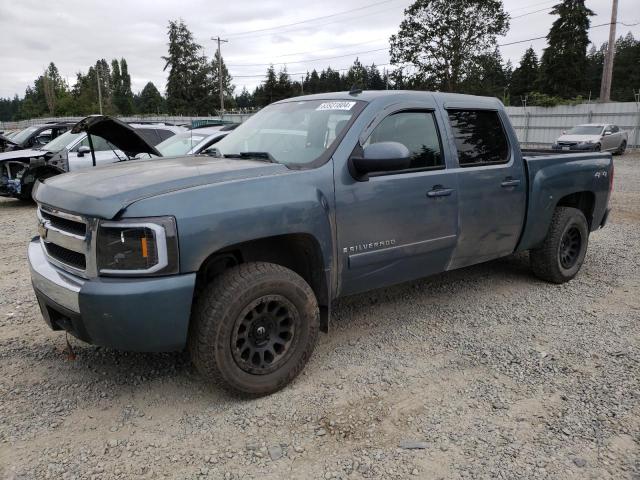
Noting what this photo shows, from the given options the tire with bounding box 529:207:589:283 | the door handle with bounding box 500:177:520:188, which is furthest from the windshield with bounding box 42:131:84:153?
the tire with bounding box 529:207:589:283

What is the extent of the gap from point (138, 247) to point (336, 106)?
187cm

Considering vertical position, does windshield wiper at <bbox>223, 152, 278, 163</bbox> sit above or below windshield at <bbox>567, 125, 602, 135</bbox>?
above

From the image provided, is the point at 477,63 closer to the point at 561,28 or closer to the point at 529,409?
the point at 561,28

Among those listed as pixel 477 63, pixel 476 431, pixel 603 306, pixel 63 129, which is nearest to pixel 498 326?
pixel 603 306


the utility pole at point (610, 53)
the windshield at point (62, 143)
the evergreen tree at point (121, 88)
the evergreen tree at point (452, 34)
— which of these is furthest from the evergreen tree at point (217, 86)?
the windshield at point (62, 143)

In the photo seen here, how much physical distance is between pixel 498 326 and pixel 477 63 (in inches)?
1535

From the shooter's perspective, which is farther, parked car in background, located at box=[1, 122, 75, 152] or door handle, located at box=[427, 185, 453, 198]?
parked car in background, located at box=[1, 122, 75, 152]

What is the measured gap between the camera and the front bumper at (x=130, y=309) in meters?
2.54

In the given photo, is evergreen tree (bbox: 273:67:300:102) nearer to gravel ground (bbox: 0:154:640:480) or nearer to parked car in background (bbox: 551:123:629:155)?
parked car in background (bbox: 551:123:629:155)

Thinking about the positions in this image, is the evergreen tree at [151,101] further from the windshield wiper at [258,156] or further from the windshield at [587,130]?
the windshield wiper at [258,156]

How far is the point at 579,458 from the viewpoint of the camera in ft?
8.34

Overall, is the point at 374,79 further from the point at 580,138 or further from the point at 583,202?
the point at 583,202

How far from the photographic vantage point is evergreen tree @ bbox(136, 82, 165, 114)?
90338mm

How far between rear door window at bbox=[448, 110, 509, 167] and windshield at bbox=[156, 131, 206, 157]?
520 centimetres
